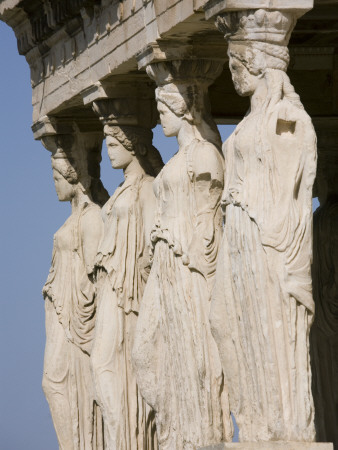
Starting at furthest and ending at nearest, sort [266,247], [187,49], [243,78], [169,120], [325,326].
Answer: [325,326] → [169,120] → [187,49] → [243,78] → [266,247]

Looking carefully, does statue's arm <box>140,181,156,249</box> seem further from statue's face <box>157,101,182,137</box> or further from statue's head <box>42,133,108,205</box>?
statue's head <box>42,133,108,205</box>

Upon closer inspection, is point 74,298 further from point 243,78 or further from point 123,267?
point 243,78

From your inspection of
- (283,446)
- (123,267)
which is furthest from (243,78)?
(123,267)

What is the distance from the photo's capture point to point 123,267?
1959cm

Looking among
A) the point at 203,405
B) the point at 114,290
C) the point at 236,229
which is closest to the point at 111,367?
the point at 114,290

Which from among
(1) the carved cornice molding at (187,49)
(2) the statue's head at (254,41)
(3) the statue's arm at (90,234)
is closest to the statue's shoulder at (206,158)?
(1) the carved cornice molding at (187,49)

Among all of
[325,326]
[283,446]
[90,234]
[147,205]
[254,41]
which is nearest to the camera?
[283,446]

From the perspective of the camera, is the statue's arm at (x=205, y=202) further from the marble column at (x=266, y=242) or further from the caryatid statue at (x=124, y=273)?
the caryatid statue at (x=124, y=273)

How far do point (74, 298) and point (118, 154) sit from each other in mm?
1929

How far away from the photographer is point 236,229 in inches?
643

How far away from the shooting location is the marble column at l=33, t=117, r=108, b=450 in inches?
826

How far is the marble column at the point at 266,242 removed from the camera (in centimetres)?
1605

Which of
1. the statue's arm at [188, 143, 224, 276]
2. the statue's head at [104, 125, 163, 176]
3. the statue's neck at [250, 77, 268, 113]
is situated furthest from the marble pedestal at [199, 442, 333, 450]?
the statue's head at [104, 125, 163, 176]

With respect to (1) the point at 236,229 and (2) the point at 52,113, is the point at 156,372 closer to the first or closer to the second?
(1) the point at 236,229
